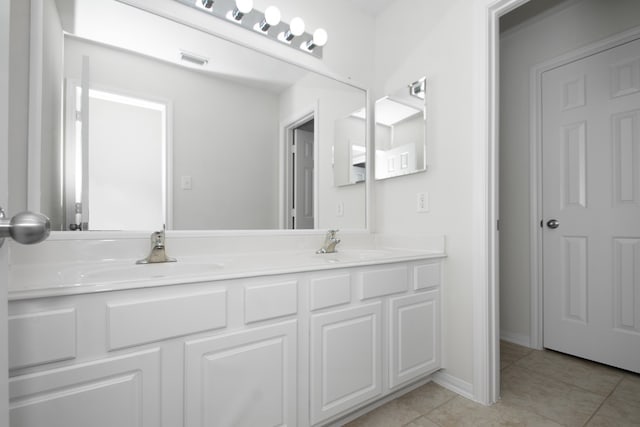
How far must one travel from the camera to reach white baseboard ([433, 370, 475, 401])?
162 cm

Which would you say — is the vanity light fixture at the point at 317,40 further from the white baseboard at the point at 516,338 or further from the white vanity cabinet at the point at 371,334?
the white baseboard at the point at 516,338

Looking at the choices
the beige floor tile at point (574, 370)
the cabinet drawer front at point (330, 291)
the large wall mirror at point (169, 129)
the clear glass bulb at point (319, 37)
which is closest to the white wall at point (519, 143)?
the beige floor tile at point (574, 370)

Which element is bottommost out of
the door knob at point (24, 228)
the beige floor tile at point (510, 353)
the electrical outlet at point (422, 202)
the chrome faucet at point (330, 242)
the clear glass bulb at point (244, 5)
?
the beige floor tile at point (510, 353)

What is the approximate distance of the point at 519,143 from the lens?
2.39 meters

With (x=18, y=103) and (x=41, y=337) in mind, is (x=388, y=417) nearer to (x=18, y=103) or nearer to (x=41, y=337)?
Result: (x=41, y=337)

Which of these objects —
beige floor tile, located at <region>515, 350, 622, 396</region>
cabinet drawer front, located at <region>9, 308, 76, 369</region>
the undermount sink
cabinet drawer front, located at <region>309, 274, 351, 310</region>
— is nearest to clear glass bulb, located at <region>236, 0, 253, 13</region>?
the undermount sink

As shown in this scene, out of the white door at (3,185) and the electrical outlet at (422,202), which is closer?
the white door at (3,185)

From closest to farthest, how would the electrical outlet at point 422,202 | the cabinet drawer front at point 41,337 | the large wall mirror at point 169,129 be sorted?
the cabinet drawer front at point 41,337, the large wall mirror at point 169,129, the electrical outlet at point 422,202

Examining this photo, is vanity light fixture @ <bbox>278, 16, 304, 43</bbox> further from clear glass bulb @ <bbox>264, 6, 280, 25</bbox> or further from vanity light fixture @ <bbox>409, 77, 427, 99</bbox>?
vanity light fixture @ <bbox>409, 77, 427, 99</bbox>

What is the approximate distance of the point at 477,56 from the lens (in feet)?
5.23

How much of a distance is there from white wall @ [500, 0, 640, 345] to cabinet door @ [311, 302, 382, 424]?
61.8 inches

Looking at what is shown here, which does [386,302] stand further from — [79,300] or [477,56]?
[477,56]

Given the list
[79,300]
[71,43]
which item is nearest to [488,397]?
[79,300]

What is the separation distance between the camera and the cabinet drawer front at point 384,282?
4.58ft
